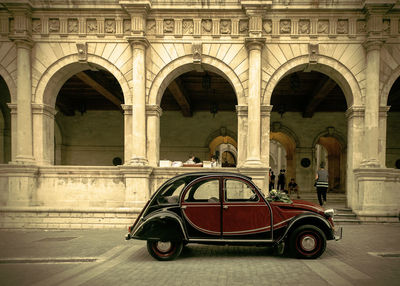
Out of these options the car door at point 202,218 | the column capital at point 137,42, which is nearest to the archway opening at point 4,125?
the column capital at point 137,42

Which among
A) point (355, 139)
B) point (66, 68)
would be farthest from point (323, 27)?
point (66, 68)

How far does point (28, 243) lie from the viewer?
269 inches

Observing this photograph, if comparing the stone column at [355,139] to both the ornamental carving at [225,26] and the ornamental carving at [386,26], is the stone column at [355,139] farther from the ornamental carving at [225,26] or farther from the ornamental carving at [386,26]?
the ornamental carving at [225,26]

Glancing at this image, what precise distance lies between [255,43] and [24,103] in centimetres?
787

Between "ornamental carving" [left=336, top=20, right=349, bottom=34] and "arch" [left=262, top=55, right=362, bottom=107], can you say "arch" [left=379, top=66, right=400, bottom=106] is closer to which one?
"arch" [left=262, top=55, right=362, bottom=107]

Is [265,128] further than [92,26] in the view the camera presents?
No

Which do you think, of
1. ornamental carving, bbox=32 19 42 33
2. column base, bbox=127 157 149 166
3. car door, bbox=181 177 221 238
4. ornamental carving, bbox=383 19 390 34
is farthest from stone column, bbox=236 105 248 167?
ornamental carving, bbox=32 19 42 33

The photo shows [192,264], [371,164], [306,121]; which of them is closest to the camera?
[192,264]

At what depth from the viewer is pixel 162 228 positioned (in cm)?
528

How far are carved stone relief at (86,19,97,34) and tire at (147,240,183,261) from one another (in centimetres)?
752

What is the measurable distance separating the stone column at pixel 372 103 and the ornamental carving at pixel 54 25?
10.3 meters

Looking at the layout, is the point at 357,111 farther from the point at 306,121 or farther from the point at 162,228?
the point at 306,121

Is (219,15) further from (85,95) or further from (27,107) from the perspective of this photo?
(85,95)

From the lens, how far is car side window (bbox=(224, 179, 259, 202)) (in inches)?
213
